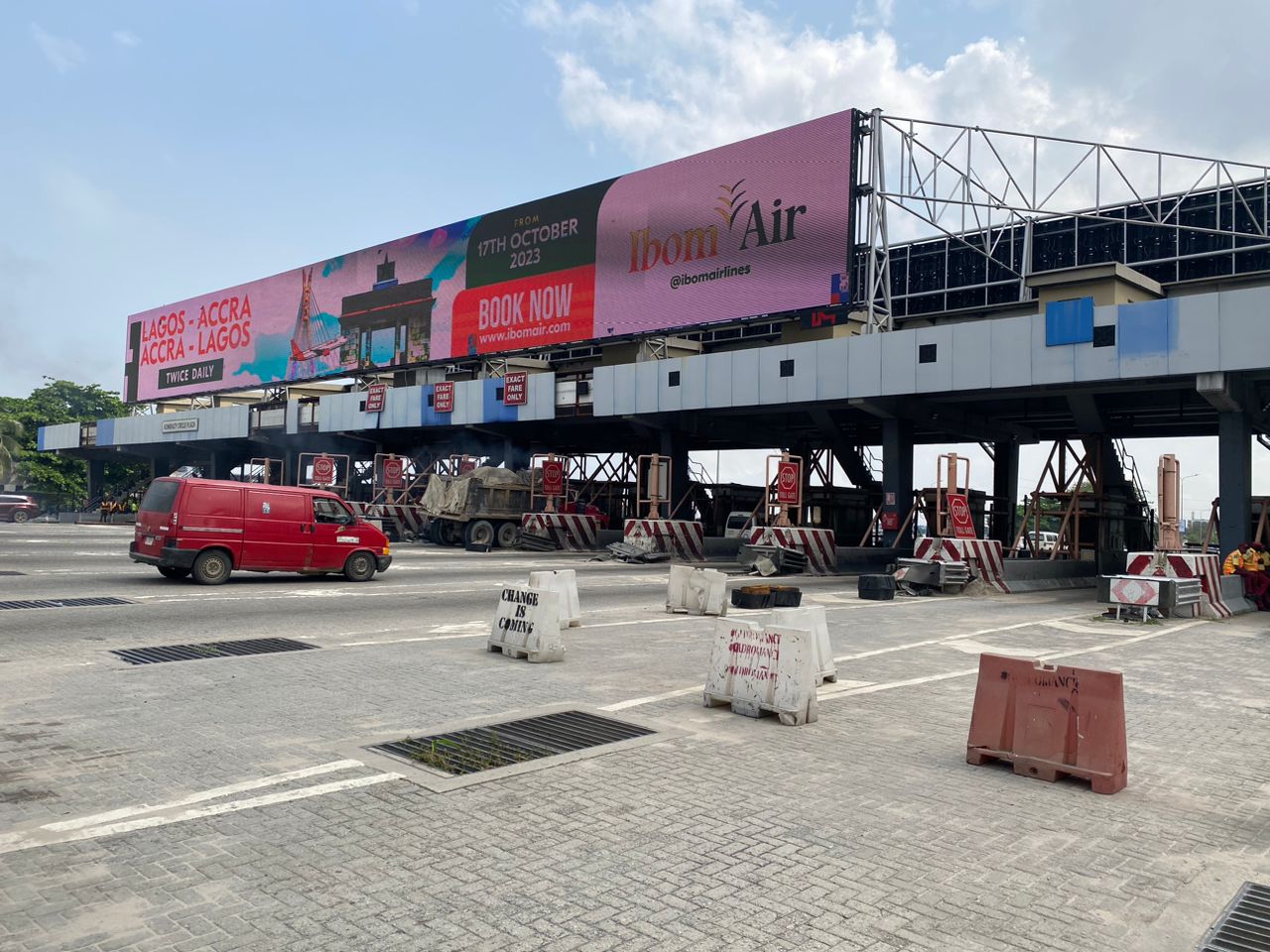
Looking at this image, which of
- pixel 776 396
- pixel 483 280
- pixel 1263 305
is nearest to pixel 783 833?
pixel 1263 305

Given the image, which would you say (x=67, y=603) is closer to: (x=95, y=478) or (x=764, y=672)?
(x=764, y=672)

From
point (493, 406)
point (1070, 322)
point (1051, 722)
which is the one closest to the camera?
point (1051, 722)

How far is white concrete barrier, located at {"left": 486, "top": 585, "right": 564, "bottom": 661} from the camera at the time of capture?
10625 mm

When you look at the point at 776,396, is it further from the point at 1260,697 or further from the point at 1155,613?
the point at 1260,697

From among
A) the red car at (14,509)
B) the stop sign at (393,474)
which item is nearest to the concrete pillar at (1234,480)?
the stop sign at (393,474)

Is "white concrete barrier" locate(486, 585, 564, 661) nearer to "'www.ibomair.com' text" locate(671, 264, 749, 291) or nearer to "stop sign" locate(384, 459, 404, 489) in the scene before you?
"'www.ibomair.com' text" locate(671, 264, 749, 291)

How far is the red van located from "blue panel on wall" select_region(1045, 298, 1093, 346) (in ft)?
58.6

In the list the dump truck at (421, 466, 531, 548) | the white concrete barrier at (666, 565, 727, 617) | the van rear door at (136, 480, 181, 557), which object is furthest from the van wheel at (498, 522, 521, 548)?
the white concrete barrier at (666, 565, 727, 617)

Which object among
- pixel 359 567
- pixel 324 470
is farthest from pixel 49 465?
pixel 359 567

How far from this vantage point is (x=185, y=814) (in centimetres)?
518

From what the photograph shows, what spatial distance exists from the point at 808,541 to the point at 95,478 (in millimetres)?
65721

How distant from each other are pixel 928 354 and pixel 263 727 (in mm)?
23846

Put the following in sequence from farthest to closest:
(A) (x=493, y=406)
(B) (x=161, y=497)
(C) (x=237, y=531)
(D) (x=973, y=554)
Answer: (A) (x=493, y=406) → (D) (x=973, y=554) → (C) (x=237, y=531) → (B) (x=161, y=497)

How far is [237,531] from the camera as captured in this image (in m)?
18.0
